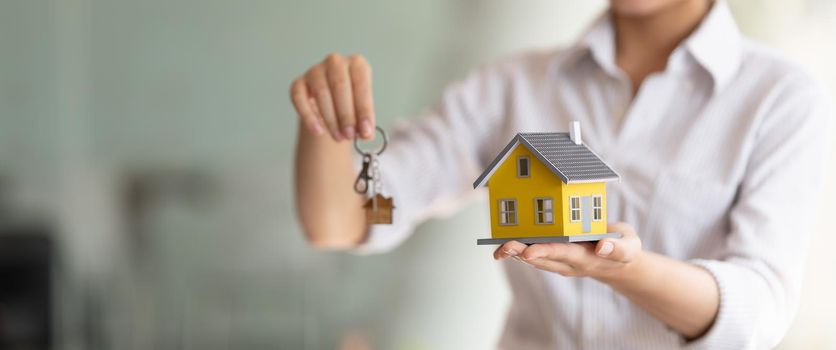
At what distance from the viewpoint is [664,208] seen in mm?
1342

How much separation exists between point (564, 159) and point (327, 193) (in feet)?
1.52

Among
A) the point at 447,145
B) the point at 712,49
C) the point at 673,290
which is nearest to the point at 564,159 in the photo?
the point at 673,290

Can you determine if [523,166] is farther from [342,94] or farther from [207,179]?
[207,179]

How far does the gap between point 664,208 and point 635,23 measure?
27 centimetres

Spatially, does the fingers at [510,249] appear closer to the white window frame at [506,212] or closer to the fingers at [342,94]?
the white window frame at [506,212]

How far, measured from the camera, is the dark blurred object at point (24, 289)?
10.2 feet

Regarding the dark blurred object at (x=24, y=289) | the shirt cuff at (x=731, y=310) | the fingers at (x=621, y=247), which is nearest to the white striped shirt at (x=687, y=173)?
the shirt cuff at (x=731, y=310)

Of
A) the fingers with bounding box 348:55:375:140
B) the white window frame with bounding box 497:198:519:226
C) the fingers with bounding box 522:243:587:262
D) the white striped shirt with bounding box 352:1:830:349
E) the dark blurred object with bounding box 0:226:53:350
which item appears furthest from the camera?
the dark blurred object with bounding box 0:226:53:350

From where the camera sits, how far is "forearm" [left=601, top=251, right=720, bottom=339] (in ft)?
3.61

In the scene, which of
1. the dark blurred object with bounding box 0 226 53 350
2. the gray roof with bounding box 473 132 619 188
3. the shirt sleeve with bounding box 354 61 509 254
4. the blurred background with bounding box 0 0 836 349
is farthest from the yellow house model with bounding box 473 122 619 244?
the dark blurred object with bounding box 0 226 53 350

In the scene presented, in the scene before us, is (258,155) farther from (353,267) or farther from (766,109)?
(766,109)

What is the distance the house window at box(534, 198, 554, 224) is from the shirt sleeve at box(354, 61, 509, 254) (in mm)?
486

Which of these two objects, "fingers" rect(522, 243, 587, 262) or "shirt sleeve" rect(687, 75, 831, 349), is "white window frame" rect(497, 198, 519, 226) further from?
"shirt sleeve" rect(687, 75, 831, 349)

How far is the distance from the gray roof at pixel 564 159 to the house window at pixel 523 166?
0.05 feet
